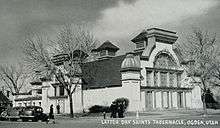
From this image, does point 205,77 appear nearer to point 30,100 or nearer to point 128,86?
point 128,86

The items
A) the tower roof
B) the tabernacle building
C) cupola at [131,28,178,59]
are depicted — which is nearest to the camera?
the tabernacle building

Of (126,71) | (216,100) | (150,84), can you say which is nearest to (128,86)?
(126,71)

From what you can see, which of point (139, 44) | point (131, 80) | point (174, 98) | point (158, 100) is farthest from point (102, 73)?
point (174, 98)

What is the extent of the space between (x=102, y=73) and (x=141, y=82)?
8146 mm

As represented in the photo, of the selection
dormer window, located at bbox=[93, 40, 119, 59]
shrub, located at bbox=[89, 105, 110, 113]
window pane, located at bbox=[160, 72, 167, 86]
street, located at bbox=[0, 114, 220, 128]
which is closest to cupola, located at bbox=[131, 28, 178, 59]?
window pane, located at bbox=[160, 72, 167, 86]

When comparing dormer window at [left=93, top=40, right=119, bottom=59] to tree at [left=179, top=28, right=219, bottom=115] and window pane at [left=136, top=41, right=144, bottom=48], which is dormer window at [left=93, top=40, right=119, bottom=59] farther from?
tree at [left=179, top=28, right=219, bottom=115]

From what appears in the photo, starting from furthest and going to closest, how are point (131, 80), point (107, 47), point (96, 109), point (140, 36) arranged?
point (107, 47)
point (140, 36)
point (96, 109)
point (131, 80)

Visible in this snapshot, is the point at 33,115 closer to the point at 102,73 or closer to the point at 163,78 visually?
the point at 102,73

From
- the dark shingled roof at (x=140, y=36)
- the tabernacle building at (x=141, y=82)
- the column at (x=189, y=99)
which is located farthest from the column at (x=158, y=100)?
the dark shingled roof at (x=140, y=36)

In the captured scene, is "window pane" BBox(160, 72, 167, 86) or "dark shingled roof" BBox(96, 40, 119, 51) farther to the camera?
"dark shingled roof" BBox(96, 40, 119, 51)

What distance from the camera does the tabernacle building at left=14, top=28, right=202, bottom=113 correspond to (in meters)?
49.0

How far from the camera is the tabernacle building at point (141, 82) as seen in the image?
1929 inches

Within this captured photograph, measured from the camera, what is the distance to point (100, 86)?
5419cm

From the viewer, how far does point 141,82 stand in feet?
166
